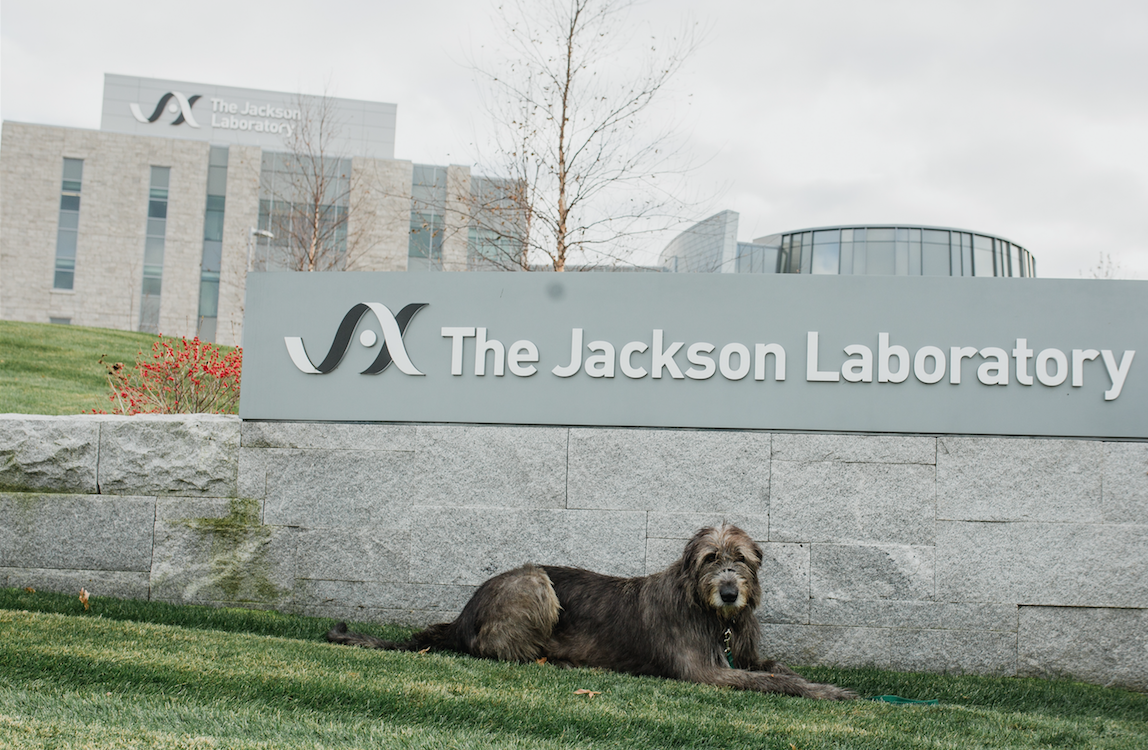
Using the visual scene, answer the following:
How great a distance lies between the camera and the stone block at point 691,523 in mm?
6066

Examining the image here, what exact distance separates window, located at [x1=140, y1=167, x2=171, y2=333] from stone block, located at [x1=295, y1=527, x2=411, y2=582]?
43.4 metres

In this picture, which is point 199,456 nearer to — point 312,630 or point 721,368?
point 312,630

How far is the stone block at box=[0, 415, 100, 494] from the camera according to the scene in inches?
255

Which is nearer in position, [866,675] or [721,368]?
[866,675]

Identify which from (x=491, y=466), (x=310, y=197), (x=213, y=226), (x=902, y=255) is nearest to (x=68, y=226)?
(x=213, y=226)

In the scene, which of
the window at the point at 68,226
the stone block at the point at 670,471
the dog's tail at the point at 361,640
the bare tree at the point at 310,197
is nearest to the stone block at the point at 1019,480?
the stone block at the point at 670,471

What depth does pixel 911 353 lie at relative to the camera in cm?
617

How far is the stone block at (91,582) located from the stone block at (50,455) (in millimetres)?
627

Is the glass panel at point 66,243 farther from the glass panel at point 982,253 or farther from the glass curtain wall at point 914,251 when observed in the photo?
the glass panel at point 982,253

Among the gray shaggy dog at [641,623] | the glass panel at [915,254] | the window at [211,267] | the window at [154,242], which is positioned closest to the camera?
the gray shaggy dog at [641,623]

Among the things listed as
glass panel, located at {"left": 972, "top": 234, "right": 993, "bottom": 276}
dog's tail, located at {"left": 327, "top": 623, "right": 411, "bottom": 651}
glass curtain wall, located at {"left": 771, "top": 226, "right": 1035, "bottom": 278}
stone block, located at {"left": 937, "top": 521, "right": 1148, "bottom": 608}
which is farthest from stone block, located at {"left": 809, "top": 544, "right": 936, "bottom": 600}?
glass panel, located at {"left": 972, "top": 234, "right": 993, "bottom": 276}

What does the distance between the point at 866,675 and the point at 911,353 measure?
88.9 inches

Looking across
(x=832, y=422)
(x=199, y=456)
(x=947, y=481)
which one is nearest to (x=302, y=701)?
(x=199, y=456)

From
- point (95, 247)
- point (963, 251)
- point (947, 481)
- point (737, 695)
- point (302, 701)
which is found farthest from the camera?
point (95, 247)
